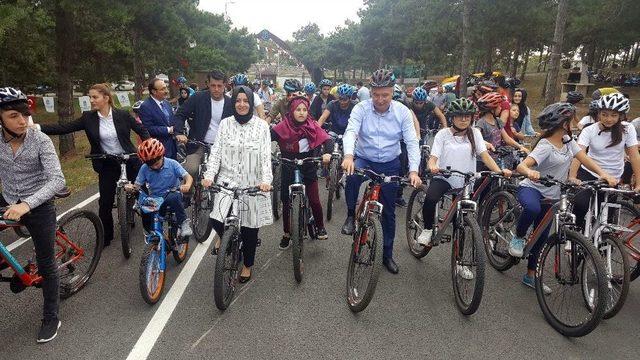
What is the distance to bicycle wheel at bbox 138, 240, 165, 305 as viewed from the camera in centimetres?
420

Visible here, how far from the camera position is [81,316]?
4.17 meters

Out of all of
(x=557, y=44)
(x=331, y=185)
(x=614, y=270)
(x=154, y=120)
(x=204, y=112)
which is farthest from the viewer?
(x=557, y=44)

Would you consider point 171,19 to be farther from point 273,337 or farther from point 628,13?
point 628,13

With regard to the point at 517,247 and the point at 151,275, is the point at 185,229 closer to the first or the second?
the point at 151,275

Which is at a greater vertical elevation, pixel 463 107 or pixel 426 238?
pixel 463 107

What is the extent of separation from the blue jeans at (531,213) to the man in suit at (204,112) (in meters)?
4.08

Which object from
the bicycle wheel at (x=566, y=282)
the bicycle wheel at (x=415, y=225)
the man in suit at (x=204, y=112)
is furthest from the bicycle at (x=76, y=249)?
the bicycle wheel at (x=566, y=282)

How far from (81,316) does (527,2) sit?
2247 centimetres

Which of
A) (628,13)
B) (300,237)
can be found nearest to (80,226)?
(300,237)

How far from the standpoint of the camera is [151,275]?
438 centimetres

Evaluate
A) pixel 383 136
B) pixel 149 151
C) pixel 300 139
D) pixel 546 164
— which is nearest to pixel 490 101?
pixel 546 164

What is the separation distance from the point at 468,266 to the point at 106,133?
4614 millimetres

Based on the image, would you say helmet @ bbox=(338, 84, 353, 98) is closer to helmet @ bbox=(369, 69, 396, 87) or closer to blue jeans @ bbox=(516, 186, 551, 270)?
helmet @ bbox=(369, 69, 396, 87)

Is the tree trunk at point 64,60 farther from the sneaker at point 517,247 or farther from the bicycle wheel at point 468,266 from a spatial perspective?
the sneaker at point 517,247
